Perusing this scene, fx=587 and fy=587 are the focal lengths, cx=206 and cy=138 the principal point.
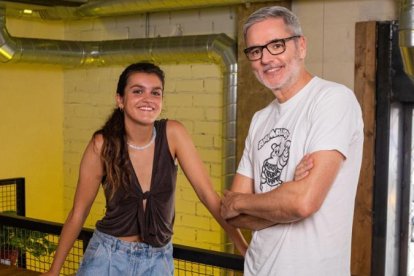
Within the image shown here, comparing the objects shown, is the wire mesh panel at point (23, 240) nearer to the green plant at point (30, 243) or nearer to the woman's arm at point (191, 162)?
the green plant at point (30, 243)

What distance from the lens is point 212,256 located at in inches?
83.9

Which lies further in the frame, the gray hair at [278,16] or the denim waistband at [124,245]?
the denim waistband at [124,245]

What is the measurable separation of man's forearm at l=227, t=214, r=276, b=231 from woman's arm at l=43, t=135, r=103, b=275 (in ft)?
1.94

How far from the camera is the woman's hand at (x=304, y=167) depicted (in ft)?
4.62

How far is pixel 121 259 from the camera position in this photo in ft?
A: 6.50

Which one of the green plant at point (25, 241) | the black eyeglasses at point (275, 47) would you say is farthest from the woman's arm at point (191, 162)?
the green plant at point (25, 241)

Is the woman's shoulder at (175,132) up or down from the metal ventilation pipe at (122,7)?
down

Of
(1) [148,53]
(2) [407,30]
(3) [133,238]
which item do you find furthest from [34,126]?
(2) [407,30]

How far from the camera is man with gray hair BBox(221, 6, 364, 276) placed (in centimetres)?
142

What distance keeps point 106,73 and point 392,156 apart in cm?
230

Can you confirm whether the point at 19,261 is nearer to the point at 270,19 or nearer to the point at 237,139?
the point at 237,139

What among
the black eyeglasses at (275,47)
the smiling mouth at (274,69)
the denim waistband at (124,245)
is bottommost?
the denim waistband at (124,245)

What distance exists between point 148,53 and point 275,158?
2598 mm

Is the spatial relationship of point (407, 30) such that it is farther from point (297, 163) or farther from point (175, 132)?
point (297, 163)
